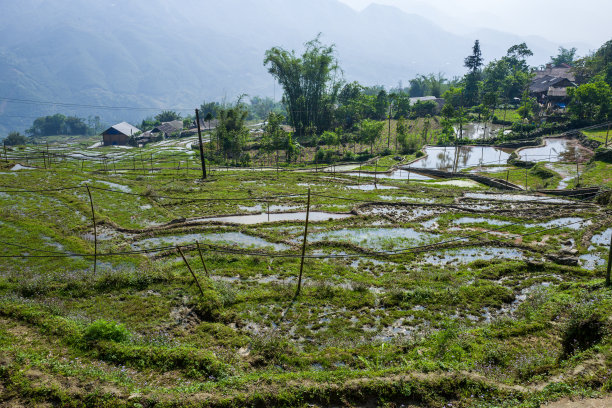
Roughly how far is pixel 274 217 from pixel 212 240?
5.57 meters

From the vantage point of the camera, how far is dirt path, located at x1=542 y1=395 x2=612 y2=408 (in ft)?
24.9

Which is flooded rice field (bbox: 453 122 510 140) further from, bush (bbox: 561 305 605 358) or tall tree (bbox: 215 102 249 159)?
bush (bbox: 561 305 605 358)

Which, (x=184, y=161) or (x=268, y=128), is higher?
(x=268, y=128)

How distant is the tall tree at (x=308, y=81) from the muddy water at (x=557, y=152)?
128 feet

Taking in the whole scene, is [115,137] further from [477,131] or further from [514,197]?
[514,197]

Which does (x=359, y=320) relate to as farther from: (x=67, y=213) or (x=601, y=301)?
(x=67, y=213)

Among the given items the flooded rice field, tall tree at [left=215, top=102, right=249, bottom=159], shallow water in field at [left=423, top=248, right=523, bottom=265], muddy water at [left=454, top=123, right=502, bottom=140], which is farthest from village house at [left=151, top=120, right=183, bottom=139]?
shallow water in field at [left=423, top=248, right=523, bottom=265]

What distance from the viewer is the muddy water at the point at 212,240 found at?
19.6 metres

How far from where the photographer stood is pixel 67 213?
24.3 metres

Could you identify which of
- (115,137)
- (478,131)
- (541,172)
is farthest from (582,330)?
(115,137)

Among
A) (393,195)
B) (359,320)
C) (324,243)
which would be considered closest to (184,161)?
(393,195)

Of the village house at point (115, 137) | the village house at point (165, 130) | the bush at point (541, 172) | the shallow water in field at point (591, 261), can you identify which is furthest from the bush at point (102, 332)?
the village house at point (165, 130)

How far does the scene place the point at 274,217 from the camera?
24766 millimetres

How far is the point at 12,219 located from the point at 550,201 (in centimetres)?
3665
